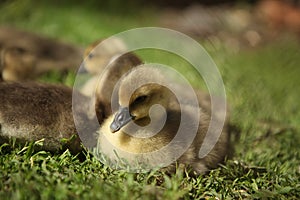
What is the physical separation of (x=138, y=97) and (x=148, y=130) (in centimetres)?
15

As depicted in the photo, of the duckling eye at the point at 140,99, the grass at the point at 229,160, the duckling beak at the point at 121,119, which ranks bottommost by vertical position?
the grass at the point at 229,160

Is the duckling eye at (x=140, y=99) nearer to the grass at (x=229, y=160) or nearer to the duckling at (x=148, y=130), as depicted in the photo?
the duckling at (x=148, y=130)

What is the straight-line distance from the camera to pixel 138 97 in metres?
2.06

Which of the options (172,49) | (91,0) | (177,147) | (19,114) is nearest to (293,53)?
(172,49)

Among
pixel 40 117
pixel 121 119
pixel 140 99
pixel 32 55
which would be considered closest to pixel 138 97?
pixel 140 99

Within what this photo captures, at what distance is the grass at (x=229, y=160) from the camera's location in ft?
5.60

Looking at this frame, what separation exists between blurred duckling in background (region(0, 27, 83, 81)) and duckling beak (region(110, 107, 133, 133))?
47.8 inches

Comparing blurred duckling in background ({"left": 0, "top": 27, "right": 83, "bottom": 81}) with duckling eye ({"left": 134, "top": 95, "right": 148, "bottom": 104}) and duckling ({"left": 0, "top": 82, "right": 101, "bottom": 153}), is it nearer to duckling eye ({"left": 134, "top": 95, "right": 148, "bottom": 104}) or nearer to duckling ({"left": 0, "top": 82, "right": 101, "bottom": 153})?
duckling ({"left": 0, "top": 82, "right": 101, "bottom": 153})

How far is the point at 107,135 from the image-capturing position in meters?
2.12

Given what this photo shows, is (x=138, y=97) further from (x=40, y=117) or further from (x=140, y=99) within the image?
(x=40, y=117)

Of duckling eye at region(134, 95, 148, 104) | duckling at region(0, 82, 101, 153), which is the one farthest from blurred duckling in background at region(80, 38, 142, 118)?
duckling eye at region(134, 95, 148, 104)

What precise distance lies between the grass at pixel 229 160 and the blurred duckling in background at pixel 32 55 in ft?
0.51

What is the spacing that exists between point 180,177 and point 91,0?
4.27 meters

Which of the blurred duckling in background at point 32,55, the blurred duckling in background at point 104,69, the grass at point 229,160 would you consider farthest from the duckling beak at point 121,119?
the blurred duckling in background at point 32,55
